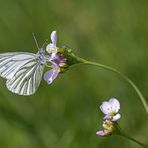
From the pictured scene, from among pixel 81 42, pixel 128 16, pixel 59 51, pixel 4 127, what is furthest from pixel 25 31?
pixel 59 51

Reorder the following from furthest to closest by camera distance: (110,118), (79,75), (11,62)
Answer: (79,75) → (11,62) → (110,118)

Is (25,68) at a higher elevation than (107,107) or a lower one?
higher

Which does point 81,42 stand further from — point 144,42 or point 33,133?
point 33,133

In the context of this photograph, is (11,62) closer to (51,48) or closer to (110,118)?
(51,48)

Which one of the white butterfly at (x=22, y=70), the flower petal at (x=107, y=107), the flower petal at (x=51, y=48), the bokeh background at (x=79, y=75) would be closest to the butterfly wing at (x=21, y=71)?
the white butterfly at (x=22, y=70)

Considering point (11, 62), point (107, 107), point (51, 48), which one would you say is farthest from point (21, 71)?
point (107, 107)

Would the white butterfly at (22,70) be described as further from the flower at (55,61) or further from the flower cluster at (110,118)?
the flower cluster at (110,118)
